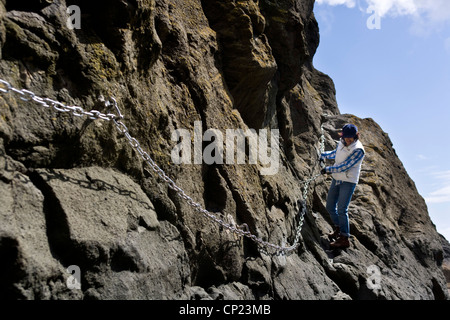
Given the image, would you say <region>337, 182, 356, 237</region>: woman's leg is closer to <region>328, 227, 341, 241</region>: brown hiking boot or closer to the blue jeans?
the blue jeans

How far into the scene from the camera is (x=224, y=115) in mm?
8133

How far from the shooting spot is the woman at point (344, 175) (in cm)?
1018

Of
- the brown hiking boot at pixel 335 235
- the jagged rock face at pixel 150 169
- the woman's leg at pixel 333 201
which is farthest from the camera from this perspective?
the brown hiking boot at pixel 335 235

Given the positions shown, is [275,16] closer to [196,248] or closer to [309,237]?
[309,237]

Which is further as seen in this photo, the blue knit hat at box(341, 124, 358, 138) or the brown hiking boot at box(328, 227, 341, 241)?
the brown hiking boot at box(328, 227, 341, 241)

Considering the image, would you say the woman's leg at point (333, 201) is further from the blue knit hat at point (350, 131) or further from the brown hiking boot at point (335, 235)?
the blue knit hat at point (350, 131)

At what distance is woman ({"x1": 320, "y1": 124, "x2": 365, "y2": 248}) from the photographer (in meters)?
10.2

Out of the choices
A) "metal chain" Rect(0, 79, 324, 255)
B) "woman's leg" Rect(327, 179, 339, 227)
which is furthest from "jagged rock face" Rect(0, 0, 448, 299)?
"woman's leg" Rect(327, 179, 339, 227)

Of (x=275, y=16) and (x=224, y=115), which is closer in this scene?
(x=224, y=115)

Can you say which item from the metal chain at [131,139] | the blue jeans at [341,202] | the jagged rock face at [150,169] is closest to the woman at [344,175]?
the blue jeans at [341,202]

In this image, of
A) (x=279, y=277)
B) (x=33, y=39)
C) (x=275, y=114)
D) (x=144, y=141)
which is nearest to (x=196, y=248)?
(x=144, y=141)

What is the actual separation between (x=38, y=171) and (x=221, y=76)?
5.10 m

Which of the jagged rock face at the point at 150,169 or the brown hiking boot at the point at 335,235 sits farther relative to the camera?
the brown hiking boot at the point at 335,235
